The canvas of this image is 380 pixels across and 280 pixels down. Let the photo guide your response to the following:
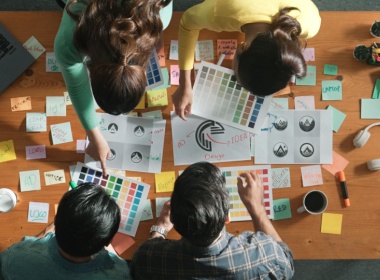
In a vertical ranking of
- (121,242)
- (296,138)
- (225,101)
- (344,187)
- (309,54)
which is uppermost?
(309,54)

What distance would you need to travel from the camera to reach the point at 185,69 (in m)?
1.20

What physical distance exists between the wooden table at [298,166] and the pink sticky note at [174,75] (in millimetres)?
20

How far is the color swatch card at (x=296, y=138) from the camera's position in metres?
1.23

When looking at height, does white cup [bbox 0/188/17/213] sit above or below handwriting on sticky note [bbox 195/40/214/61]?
below

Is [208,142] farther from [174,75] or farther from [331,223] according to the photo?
[331,223]

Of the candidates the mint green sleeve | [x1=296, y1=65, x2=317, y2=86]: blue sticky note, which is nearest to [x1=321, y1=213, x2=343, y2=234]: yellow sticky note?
[x1=296, y1=65, x2=317, y2=86]: blue sticky note

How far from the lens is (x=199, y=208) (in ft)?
2.91

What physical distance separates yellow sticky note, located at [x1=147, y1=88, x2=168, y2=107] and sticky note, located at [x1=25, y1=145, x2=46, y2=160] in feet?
1.17

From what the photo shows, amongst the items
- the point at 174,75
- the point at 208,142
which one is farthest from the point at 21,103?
the point at 208,142

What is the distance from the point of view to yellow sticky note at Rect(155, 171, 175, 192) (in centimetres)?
122

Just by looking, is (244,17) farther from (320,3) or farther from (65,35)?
(320,3)

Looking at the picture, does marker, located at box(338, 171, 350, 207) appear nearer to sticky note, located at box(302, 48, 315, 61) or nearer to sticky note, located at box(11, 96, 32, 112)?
sticky note, located at box(302, 48, 315, 61)

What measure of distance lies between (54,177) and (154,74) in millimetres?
440

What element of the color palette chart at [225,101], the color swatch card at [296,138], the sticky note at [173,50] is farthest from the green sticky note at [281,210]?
the sticky note at [173,50]
